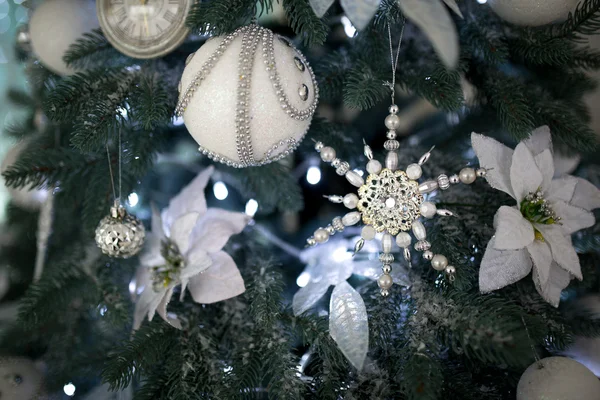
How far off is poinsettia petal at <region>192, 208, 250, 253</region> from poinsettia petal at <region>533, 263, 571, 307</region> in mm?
423

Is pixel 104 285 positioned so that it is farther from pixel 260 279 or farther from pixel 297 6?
pixel 297 6

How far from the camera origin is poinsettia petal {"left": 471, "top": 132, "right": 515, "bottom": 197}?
0.63 m

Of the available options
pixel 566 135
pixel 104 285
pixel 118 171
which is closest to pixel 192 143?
pixel 118 171

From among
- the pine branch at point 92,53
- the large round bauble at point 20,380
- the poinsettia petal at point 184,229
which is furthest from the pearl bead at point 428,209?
the large round bauble at point 20,380

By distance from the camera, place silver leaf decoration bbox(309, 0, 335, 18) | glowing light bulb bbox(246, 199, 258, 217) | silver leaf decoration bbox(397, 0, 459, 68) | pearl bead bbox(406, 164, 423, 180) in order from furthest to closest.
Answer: glowing light bulb bbox(246, 199, 258, 217)
pearl bead bbox(406, 164, 423, 180)
silver leaf decoration bbox(309, 0, 335, 18)
silver leaf decoration bbox(397, 0, 459, 68)

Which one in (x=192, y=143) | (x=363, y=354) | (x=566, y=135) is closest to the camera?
(x=363, y=354)

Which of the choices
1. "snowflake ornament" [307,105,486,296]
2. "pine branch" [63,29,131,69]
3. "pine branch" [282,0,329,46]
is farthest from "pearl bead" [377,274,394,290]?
"pine branch" [63,29,131,69]

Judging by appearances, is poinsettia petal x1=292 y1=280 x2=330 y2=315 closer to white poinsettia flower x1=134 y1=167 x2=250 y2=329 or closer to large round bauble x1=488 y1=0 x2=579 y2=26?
white poinsettia flower x1=134 y1=167 x2=250 y2=329

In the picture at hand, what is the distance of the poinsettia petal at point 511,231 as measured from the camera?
0.59m

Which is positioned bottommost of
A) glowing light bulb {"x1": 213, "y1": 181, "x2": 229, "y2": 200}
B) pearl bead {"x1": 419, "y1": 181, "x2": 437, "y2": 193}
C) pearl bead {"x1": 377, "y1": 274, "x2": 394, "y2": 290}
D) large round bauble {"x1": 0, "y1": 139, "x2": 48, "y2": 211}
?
large round bauble {"x1": 0, "y1": 139, "x2": 48, "y2": 211}

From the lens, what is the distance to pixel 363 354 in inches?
22.2

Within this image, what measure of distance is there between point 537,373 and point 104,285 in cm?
64

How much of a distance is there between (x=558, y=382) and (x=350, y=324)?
0.26 metres

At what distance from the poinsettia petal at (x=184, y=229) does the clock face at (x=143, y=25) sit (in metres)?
0.25
